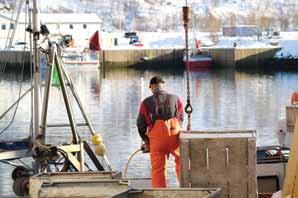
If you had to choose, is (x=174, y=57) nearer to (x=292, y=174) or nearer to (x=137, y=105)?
(x=137, y=105)

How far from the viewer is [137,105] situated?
3341cm

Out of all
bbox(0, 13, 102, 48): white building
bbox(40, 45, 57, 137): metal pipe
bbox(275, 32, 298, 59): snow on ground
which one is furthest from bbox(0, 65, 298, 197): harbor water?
bbox(0, 13, 102, 48): white building

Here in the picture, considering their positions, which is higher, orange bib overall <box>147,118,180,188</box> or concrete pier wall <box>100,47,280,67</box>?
orange bib overall <box>147,118,180,188</box>

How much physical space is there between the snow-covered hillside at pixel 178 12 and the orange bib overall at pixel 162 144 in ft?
295

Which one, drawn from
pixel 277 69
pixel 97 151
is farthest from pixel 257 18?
pixel 97 151

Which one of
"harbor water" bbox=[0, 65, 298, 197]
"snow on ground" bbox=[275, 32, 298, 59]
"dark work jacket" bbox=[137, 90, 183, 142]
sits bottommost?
"harbor water" bbox=[0, 65, 298, 197]

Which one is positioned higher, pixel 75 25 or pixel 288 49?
pixel 75 25

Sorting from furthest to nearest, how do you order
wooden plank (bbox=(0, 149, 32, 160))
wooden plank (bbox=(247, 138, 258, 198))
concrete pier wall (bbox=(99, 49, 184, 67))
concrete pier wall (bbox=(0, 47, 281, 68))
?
concrete pier wall (bbox=(99, 49, 184, 67)) < concrete pier wall (bbox=(0, 47, 281, 68)) < wooden plank (bbox=(0, 149, 32, 160)) < wooden plank (bbox=(247, 138, 258, 198))

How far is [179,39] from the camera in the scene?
77.2 meters

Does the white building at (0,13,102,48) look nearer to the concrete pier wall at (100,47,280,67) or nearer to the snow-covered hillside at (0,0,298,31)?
the snow-covered hillside at (0,0,298,31)

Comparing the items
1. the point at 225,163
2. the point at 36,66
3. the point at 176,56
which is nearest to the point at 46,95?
the point at 36,66

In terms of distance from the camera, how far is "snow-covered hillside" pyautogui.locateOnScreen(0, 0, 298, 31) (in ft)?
346

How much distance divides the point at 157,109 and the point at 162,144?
377 millimetres

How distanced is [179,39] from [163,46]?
4387 mm
